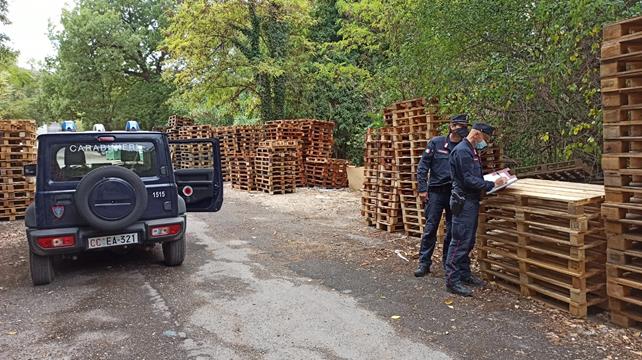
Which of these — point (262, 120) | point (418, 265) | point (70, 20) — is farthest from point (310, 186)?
point (70, 20)

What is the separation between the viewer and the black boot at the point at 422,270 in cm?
654

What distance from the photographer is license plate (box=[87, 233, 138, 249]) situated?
6.28 meters

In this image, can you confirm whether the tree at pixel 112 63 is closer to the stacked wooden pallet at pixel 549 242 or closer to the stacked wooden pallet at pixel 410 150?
the stacked wooden pallet at pixel 410 150

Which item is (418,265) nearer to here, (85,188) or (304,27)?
(85,188)

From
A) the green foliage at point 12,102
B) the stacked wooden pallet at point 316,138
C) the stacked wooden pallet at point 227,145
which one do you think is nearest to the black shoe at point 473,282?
the stacked wooden pallet at point 316,138

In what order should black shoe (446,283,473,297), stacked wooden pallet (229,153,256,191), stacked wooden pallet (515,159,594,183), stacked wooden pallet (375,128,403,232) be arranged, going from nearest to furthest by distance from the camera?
1. black shoe (446,283,473,297)
2. stacked wooden pallet (515,159,594,183)
3. stacked wooden pallet (375,128,403,232)
4. stacked wooden pallet (229,153,256,191)

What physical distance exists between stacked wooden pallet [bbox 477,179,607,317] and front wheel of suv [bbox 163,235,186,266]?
4317mm

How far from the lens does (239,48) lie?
2331 cm

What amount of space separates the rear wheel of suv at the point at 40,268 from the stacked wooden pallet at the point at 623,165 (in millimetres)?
6676

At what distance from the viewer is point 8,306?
18.3 feet

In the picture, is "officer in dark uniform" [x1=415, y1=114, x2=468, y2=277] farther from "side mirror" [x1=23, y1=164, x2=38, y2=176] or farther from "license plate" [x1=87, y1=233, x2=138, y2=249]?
"side mirror" [x1=23, y1=164, x2=38, y2=176]

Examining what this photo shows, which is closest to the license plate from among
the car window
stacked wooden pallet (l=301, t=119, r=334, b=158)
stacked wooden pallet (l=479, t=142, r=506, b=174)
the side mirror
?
the car window

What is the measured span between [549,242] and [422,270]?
1835 mm

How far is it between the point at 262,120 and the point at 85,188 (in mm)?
17855
